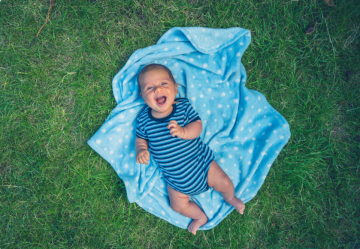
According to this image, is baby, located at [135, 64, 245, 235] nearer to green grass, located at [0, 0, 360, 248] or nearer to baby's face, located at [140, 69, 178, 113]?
baby's face, located at [140, 69, 178, 113]

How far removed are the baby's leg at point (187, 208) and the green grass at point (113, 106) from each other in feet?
0.69

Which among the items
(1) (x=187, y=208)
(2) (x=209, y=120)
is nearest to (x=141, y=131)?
(2) (x=209, y=120)

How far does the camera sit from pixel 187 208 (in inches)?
86.3

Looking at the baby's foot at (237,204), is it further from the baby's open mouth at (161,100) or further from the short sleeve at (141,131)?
the baby's open mouth at (161,100)

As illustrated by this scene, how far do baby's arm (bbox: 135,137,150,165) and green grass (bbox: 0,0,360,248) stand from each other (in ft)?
1.82

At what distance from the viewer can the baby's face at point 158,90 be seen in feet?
6.17

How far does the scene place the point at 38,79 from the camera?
240cm

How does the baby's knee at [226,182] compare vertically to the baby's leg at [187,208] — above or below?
above

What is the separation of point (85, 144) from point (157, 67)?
4.05 feet

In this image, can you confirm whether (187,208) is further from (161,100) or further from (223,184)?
(161,100)

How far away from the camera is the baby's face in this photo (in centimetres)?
188

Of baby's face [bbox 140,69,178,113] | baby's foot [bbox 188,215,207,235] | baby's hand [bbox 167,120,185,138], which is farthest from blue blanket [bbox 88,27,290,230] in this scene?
baby's hand [bbox 167,120,185,138]

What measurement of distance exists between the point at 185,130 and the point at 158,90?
446 millimetres

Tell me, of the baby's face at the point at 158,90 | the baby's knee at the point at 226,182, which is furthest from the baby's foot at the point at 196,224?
the baby's face at the point at 158,90
